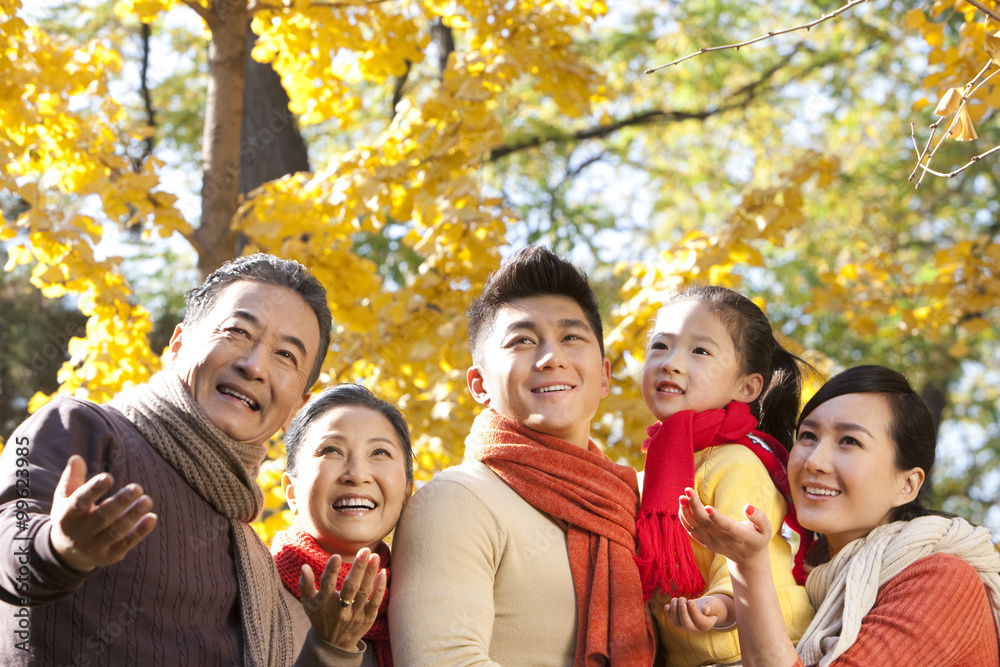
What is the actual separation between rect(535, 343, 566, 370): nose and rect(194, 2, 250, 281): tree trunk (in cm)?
217

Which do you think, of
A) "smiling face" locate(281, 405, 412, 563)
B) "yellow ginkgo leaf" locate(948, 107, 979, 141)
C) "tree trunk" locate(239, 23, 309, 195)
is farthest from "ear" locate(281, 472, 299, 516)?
"tree trunk" locate(239, 23, 309, 195)

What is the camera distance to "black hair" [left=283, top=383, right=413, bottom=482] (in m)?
2.22

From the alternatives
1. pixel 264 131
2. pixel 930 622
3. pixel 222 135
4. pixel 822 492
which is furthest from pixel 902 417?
pixel 264 131

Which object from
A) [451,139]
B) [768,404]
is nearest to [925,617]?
[768,404]

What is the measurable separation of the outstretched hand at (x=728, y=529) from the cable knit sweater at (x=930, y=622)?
415 mm

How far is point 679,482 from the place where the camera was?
2223 millimetres

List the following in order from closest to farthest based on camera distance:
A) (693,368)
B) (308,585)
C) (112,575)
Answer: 1. (112,575)
2. (308,585)
3. (693,368)

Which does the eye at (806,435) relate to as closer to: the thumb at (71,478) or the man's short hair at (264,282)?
the man's short hair at (264,282)

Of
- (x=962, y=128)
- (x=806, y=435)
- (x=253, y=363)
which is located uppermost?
(x=962, y=128)

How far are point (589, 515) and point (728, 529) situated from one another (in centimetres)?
44

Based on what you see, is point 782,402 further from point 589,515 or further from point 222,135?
point 222,135

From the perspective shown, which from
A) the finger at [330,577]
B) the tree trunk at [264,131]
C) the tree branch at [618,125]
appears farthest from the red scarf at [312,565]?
the tree branch at [618,125]

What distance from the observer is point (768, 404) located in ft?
8.96

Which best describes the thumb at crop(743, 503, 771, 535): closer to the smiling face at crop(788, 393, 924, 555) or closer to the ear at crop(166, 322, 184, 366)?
the smiling face at crop(788, 393, 924, 555)
